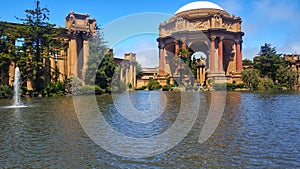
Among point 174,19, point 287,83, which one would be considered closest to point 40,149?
point 287,83

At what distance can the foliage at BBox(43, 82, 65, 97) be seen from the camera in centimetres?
3472

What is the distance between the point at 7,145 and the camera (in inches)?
293

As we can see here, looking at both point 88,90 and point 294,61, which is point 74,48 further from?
point 294,61

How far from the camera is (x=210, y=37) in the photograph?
6234 cm

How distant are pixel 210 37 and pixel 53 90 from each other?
38.5 m

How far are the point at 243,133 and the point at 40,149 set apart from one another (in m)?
5.61

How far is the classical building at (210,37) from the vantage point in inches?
2411

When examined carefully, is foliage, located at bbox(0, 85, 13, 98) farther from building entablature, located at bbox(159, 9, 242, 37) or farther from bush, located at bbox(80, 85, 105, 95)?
building entablature, located at bbox(159, 9, 242, 37)

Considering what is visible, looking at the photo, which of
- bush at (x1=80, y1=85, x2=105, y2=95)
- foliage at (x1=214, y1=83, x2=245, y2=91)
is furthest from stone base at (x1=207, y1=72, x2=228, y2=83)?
bush at (x1=80, y1=85, x2=105, y2=95)

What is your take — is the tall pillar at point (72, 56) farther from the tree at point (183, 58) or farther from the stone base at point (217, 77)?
the stone base at point (217, 77)

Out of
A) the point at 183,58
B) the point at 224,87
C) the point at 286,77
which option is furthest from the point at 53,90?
the point at 286,77

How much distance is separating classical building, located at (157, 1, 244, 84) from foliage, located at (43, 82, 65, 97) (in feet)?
88.3

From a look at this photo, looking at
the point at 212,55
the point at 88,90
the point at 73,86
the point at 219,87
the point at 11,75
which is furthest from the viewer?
the point at 212,55

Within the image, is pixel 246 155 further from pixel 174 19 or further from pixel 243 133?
pixel 174 19
